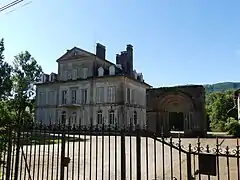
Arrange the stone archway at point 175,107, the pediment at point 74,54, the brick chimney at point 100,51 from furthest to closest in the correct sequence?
the brick chimney at point 100,51, the pediment at point 74,54, the stone archway at point 175,107

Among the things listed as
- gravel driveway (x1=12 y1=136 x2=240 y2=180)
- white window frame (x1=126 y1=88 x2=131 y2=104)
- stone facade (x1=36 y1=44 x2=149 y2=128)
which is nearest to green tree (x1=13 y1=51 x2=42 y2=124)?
stone facade (x1=36 y1=44 x2=149 y2=128)

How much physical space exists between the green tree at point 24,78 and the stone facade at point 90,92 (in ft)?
4.15

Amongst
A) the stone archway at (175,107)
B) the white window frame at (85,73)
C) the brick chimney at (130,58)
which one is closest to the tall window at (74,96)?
the white window frame at (85,73)

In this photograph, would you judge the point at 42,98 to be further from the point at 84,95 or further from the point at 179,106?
the point at 179,106

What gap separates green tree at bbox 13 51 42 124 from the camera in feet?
122

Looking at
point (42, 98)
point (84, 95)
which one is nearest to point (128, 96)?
point (84, 95)

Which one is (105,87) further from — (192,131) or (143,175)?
(143,175)

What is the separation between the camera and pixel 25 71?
38.3 meters

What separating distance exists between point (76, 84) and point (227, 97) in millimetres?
29753

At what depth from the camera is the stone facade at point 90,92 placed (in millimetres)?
34241

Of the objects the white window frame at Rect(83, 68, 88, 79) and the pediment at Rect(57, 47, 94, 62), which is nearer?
the white window frame at Rect(83, 68, 88, 79)

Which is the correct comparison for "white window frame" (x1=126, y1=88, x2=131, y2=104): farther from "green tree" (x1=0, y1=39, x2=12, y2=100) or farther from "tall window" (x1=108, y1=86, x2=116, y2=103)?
"green tree" (x1=0, y1=39, x2=12, y2=100)

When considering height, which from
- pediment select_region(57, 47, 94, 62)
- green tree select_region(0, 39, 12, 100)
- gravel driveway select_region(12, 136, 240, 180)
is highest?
pediment select_region(57, 47, 94, 62)

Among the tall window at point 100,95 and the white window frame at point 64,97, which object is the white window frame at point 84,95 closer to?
the tall window at point 100,95
